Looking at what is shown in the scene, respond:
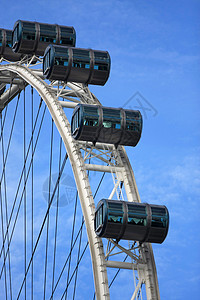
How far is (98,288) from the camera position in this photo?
31.0 m

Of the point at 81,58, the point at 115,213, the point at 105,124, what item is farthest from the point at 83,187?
the point at 81,58

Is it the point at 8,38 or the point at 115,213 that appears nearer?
the point at 115,213

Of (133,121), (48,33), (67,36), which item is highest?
(67,36)

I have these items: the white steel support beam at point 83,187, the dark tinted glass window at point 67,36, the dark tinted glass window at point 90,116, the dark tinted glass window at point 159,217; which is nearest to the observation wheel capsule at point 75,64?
the white steel support beam at point 83,187

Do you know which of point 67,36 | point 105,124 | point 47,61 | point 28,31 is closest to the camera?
point 105,124

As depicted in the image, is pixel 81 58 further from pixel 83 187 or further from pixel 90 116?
pixel 83 187

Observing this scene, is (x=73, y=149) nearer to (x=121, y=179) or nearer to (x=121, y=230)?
(x=121, y=179)

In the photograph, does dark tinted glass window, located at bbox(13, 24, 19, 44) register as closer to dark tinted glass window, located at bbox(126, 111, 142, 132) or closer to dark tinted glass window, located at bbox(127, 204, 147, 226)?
dark tinted glass window, located at bbox(126, 111, 142, 132)

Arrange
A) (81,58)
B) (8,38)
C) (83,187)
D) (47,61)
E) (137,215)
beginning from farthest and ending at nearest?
1. (8,38)
2. (47,61)
3. (81,58)
4. (83,187)
5. (137,215)

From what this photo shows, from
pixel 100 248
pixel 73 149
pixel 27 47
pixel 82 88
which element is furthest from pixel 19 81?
pixel 100 248

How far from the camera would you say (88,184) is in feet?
107

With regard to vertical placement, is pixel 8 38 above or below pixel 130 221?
above

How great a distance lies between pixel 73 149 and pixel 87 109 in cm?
186

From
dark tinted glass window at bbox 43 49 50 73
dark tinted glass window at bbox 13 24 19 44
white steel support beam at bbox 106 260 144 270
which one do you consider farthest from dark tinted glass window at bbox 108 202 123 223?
dark tinted glass window at bbox 13 24 19 44
